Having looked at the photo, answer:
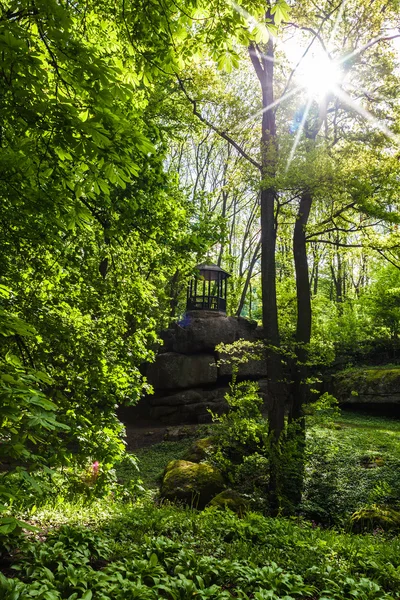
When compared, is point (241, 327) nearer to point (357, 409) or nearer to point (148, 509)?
point (357, 409)

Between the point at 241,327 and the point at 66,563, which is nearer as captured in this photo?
the point at 66,563

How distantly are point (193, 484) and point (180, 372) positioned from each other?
34.2ft

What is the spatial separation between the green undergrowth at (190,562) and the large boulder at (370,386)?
1224 cm

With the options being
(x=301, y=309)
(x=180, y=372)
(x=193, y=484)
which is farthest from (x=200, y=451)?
(x=180, y=372)

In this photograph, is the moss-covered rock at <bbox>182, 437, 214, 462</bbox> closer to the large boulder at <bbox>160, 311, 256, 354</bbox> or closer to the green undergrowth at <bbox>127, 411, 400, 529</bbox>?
the green undergrowth at <bbox>127, 411, 400, 529</bbox>

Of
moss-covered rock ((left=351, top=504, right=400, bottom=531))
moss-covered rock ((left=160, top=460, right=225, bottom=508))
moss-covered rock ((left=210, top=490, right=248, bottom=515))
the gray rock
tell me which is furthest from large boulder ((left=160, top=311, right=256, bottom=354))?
moss-covered rock ((left=351, top=504, right=400, bottom=531))

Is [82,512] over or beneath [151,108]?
beneath

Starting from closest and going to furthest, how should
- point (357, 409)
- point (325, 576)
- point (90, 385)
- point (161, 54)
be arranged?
point (161, 54) → point (325, 576) → point (90, 385) → point (357, 409)

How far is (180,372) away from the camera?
19.3 m

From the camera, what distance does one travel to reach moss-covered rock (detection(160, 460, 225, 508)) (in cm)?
867

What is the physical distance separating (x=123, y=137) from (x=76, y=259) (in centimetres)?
295

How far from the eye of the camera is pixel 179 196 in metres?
9.74

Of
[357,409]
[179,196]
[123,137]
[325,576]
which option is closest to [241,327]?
[357,409]

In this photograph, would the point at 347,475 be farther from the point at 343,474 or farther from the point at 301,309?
the point at 301,309
